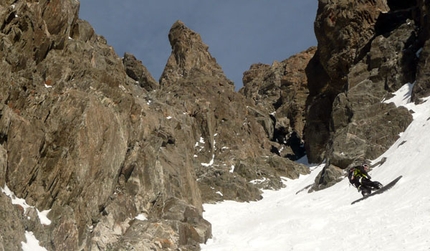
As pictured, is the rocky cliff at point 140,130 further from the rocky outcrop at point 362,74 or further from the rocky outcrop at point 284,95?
the rocky outcrop at point 284,95

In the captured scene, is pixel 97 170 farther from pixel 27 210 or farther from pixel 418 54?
pixel 418 54

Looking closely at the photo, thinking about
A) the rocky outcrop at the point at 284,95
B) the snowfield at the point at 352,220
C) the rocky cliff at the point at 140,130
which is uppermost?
the rocky outcrop at the point at 284,95

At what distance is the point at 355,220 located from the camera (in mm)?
20359

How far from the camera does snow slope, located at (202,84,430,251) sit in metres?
16.6

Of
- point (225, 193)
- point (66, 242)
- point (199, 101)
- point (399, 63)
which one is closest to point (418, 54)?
point (399, 63)

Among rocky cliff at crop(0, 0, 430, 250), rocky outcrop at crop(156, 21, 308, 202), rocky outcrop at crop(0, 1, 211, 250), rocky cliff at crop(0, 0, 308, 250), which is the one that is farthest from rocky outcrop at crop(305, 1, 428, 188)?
rocky outcrop at crop(0, 1, 211, 250)

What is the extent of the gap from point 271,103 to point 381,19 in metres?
60.1

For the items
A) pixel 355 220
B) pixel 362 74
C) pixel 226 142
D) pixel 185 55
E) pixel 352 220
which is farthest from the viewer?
pixel 185 55

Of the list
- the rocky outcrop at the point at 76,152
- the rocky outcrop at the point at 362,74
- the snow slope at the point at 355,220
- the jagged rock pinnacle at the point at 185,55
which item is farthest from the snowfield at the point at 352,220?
the jagged rock pinnacle at the point at 185,55

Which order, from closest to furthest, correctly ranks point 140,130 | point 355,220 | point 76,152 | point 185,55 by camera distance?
point 355,220, point 76,152, point 140,130, point 185,55

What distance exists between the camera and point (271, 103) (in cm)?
12212

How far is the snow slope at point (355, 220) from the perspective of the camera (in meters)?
16.6

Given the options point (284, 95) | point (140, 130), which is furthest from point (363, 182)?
point (284, 95)

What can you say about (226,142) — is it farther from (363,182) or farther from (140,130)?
(363,182)
